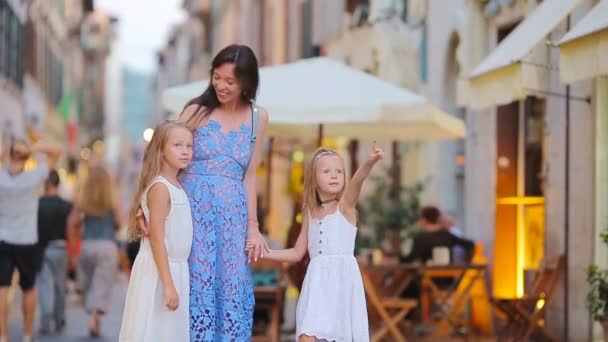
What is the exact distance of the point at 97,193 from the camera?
514 inches

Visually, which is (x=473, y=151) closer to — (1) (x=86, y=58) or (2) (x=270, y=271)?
(2) (x=270, y=271)

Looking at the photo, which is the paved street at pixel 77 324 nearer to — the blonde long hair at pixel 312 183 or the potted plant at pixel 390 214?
the potted plant at pixel 390 214

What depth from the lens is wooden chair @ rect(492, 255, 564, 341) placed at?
37.5 ft

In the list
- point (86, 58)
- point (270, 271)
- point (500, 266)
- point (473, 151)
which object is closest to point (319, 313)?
point (270, 271)

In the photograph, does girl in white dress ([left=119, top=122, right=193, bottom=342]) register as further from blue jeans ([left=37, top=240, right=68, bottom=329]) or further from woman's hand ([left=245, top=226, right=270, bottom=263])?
blue jeans ([left=37, top=240, right=68, bottom=329])

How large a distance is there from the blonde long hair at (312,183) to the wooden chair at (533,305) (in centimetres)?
433

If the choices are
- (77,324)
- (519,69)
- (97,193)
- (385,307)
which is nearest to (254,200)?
(519,69)

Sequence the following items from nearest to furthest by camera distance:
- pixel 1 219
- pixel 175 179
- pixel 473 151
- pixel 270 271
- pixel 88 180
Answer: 1. pixel 175 179
2. pixel 1 219
3. pixel 270 271
4. pixel 88 180
5. pixel 473 151

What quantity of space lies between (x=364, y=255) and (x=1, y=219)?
176 inches

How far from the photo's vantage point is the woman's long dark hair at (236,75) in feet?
21.0

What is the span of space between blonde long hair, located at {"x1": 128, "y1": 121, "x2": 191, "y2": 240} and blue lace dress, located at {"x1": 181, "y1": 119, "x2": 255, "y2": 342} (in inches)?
6.0

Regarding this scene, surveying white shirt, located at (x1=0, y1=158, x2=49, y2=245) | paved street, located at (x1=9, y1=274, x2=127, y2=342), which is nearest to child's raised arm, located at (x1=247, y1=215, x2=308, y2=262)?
white shirt, located at (x1=0, y1=158, x2=49, y2=245)

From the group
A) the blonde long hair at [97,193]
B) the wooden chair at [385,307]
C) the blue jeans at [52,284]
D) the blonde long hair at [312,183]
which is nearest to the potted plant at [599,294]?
the wooden chair at [385,307]

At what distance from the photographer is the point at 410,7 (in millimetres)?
19766
